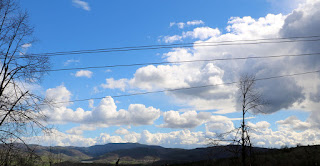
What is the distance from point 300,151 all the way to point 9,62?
3809cm

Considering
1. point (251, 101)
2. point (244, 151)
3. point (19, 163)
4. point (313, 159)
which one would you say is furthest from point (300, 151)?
point (19, 163)

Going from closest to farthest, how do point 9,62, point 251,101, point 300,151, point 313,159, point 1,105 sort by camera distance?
1. point 1,105
2. point 9,62
3. point 251,101
4. point 313,159
5. point 300,151

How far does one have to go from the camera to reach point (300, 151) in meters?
36.8

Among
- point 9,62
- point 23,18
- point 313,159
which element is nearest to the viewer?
point 9,62

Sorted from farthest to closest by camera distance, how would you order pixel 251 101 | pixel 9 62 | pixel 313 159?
1. pixel 313 159
2. pixel 251 101
3. pixel 9 62

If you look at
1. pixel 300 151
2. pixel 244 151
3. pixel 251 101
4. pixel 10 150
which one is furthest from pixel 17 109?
pixel 300 151

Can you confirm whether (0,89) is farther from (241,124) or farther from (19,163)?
(241,124)

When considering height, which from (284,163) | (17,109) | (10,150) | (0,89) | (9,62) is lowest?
(284,163)

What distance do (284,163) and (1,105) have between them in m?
32.5

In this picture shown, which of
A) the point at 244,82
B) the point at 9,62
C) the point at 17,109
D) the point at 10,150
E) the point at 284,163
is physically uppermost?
the point at 244,82

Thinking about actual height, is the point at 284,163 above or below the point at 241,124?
below

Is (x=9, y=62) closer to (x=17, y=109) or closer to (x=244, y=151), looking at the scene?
(x=17, y=109)

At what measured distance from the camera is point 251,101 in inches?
1113

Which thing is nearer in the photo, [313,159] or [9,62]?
[9,62]
